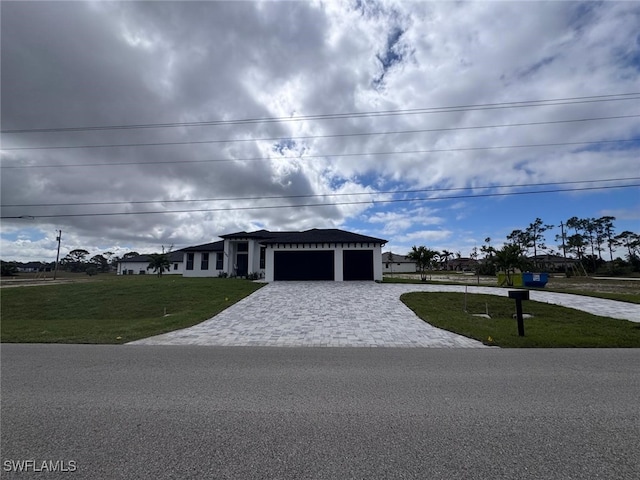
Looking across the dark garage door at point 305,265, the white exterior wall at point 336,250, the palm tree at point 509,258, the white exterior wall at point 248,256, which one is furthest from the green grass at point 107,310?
the palm tree at point 509,258

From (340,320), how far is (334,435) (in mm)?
9068

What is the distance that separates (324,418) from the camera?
364cm

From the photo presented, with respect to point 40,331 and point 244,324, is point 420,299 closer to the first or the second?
point 244,324

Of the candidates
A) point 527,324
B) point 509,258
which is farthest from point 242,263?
point 527,324

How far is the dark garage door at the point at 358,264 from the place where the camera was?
26.3m

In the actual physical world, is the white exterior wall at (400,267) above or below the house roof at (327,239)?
below

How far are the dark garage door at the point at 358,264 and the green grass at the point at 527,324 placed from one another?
8.65 metres

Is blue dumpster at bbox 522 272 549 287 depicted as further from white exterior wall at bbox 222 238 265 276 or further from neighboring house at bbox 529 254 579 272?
neighboring house at bbox 529 254 579 272

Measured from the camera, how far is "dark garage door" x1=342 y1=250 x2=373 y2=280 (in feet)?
86.3

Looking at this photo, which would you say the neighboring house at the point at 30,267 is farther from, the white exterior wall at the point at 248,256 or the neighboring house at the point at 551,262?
the neighboring house at the point at 551,262

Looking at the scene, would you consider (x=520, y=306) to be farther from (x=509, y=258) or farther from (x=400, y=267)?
(x=400, y=267)

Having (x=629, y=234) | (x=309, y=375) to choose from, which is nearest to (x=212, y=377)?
(x=309, y=375)

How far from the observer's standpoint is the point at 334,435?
3232 millimetres

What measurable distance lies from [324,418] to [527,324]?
10.4 m
